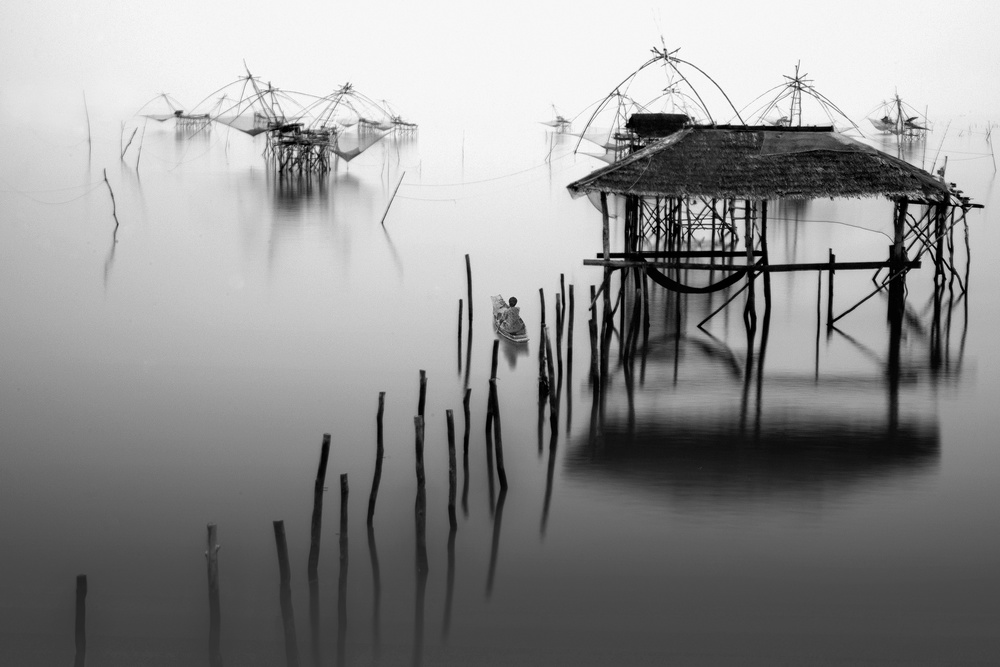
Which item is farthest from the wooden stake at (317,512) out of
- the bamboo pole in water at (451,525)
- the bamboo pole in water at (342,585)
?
the bamboo pole in water at (451,525)

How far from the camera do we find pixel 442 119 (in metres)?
69.3

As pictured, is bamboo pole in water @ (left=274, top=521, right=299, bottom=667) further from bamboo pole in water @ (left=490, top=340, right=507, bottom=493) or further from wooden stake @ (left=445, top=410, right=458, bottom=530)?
bamboo pole in water @ (left=490, top=340, right=507, bottom=493)

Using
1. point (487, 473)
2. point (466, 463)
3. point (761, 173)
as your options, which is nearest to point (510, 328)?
point (761, 173)

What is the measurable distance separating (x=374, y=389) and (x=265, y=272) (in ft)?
21.4

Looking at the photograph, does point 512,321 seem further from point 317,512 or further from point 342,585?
point 317,512

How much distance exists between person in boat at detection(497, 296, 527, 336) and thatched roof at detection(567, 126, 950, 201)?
132 cm

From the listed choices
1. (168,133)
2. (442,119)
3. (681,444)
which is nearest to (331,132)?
(681,444)

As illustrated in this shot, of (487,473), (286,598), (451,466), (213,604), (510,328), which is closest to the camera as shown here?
(213,604)

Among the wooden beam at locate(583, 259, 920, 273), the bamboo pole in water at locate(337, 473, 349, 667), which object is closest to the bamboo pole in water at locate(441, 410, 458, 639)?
the bamboo pole in water at locate(337, 473, 349, 667)

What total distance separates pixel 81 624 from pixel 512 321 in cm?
656

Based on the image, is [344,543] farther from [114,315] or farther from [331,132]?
[331,132]

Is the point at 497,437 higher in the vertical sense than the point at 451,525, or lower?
higher

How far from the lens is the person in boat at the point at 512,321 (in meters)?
11.0

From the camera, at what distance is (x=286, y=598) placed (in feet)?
18.3
